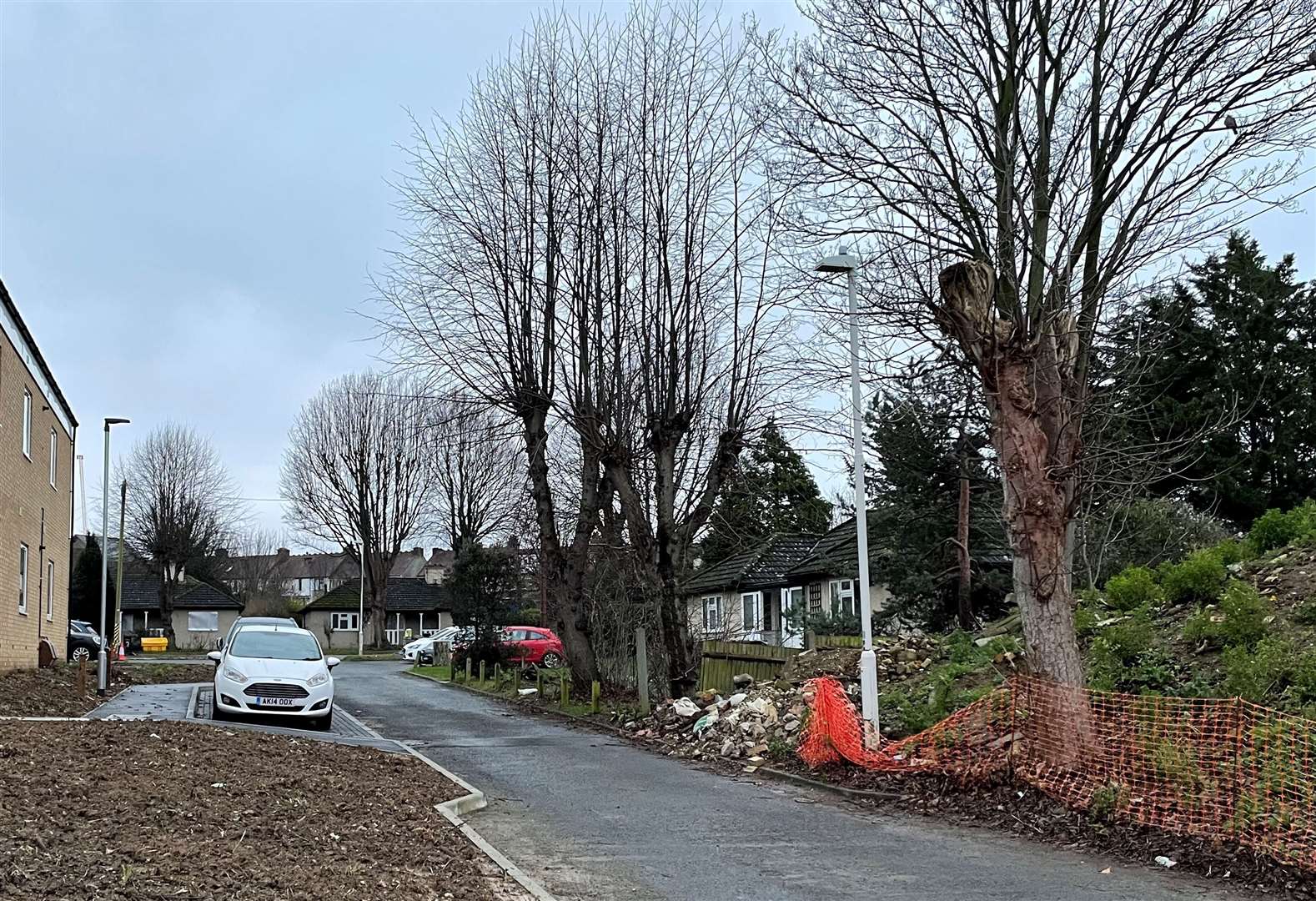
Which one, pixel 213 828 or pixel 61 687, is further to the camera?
pixel 61 687

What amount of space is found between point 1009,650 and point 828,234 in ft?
21.1

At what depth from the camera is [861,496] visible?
558 inches

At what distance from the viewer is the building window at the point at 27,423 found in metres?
27.1

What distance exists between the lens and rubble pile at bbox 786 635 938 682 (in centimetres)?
1819

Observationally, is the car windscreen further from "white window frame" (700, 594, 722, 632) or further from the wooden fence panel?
"white window frame" (700, 594, 722, 632)

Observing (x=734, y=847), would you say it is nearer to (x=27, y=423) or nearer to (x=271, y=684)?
(x=271, y=684)

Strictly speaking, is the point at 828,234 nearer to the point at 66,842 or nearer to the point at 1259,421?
the point at 66,842

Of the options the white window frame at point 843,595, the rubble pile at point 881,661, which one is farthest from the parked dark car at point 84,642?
the rubble pile at point 881,661

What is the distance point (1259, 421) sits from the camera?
34875 mm

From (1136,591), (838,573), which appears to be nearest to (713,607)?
(838,573)

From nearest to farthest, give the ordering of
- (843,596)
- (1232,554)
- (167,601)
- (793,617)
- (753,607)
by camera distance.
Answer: (1232,554)
(793,617)
(843,596)
(753,607)
(167,601)

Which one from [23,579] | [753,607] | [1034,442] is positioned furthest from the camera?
[753,607]

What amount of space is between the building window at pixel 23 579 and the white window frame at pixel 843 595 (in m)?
20.6

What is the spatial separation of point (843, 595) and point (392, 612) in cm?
5165
